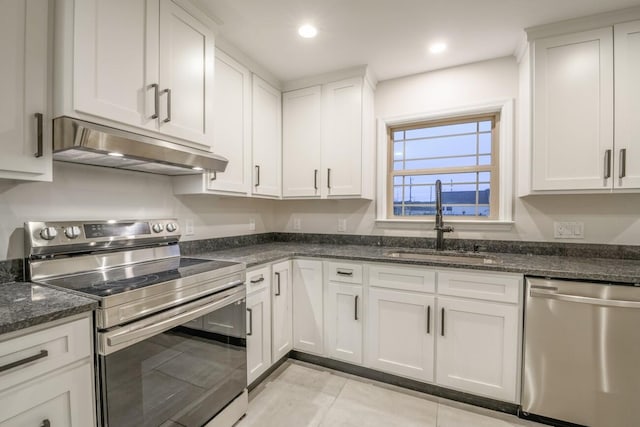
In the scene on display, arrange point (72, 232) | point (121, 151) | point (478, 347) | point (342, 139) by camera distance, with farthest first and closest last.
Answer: point (342, 139) → point (478, 347) → point (72, 232) → point (121, 151)

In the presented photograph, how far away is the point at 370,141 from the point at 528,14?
1.31 meters

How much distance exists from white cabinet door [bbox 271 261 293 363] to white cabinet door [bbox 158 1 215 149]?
1.04 m

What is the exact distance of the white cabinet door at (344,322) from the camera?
214cm

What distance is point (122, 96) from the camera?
1379 millimetres

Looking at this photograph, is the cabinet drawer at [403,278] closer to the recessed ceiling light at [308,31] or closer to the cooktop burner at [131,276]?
the cooktop burner at [131,276]

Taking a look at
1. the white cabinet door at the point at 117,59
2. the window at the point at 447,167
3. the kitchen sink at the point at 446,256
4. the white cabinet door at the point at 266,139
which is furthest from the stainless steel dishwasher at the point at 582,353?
the white cabinet door at the point at 117,59

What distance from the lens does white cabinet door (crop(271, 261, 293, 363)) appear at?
2.12 m

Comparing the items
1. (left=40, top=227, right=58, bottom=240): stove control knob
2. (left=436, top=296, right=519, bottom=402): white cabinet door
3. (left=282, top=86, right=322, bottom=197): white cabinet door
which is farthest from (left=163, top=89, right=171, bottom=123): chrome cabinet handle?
(left=436, top=296, right=519, bottom=402): white cabinet door

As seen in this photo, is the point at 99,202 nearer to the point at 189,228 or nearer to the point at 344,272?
the point at 189,228

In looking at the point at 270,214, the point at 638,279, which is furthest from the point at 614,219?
the point at 270,214

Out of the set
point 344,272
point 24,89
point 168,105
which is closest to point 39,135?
point 24,89

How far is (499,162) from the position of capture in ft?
7.71

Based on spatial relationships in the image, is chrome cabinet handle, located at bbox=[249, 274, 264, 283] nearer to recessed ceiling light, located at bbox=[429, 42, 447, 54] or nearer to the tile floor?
the tile floor

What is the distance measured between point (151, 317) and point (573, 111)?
2681 millimetres
